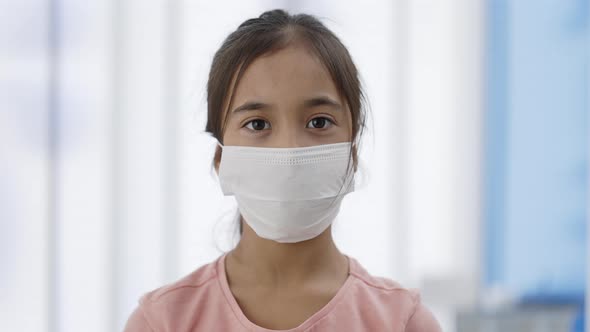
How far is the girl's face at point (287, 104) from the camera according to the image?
1.02 metres

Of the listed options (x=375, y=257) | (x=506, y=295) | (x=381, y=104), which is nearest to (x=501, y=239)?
(x=506, y=295)

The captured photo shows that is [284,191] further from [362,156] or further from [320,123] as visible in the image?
[362,156]

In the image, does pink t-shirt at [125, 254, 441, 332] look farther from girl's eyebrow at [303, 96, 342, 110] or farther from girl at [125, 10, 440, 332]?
girl's eyebrow at [303, 96, 342, 110]

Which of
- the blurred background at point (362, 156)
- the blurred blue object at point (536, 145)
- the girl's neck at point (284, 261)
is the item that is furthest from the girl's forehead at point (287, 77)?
the blurred blue object at point (536, 145)

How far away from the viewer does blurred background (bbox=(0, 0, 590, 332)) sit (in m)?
1.78

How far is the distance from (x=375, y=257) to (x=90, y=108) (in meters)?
0.94

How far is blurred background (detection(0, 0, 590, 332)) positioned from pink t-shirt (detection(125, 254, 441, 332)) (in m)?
0.65

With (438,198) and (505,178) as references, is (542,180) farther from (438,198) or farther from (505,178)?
(438,198)

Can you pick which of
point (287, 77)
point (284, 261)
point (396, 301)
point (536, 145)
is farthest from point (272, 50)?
point (536, 145)

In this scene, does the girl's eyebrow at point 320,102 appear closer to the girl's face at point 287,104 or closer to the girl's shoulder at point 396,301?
the girl's face at point 287,104

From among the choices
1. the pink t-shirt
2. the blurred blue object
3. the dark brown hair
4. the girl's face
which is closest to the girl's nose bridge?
the girl's face

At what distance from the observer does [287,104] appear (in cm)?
101

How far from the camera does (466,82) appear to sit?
2.07m

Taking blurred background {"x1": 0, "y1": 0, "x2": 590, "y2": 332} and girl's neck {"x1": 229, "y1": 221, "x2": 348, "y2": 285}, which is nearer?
girl's neck {"x1": 229, "y1": 221, "x2": 348, "y2": 285}
